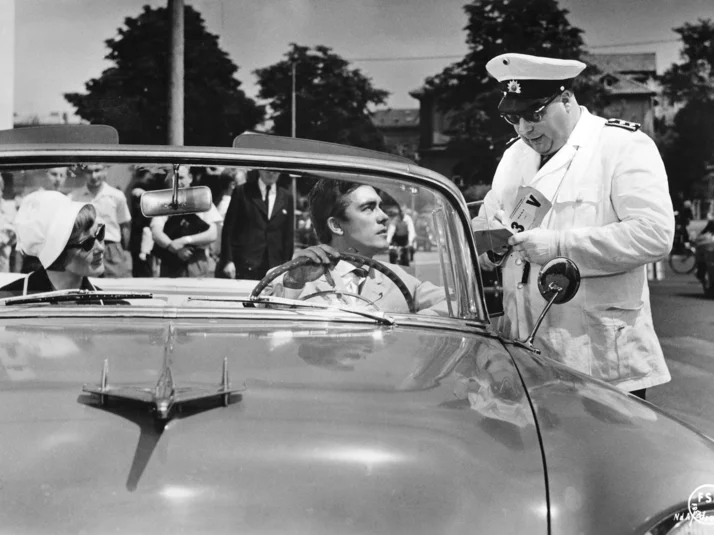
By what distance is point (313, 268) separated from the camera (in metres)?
2.84

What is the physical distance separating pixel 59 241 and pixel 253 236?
534 millimetres

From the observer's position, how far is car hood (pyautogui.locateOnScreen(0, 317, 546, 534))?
155 cm

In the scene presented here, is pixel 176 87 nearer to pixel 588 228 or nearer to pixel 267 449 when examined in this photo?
pixel 588 228

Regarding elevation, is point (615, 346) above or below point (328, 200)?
below

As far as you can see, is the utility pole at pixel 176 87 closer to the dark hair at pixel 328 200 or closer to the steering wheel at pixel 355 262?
the dark hair at pixel 328 200

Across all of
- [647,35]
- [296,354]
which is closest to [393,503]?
[296,354]

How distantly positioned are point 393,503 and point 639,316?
6.89 feet

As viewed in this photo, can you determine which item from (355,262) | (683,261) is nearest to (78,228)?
(355,262)

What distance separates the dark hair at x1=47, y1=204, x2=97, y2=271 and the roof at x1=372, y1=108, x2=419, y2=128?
1143cm

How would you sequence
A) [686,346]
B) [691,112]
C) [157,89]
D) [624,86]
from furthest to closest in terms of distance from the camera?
[624,86]
[691,112]
[157,89]
[686,346]

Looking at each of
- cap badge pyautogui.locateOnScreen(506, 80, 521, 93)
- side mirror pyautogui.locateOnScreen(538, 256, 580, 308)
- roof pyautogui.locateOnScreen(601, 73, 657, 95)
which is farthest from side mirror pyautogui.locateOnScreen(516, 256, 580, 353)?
roof pyautogui.locateOnScreen(601, 73, 657, 95)

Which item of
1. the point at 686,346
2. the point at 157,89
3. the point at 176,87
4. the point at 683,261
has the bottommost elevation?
the point at 686,346

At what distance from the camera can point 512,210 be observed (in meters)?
3.65

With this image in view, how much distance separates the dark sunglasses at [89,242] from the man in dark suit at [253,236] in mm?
336
